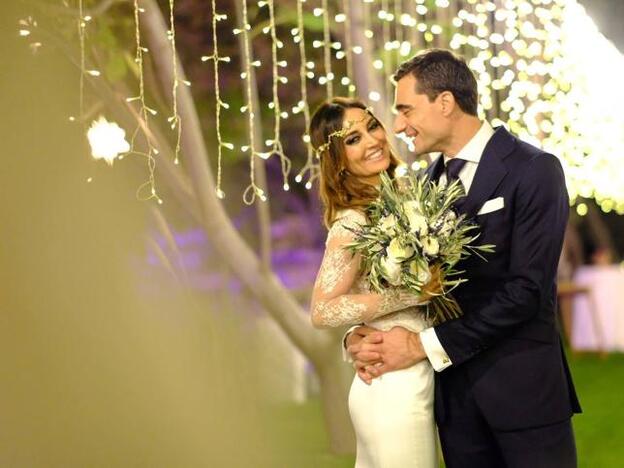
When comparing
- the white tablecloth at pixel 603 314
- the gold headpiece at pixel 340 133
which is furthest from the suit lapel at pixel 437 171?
the white tablecloth at pixel 603 314

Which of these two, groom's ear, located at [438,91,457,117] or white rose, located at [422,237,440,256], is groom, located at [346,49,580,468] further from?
white rose, located at [422,237,440,256]

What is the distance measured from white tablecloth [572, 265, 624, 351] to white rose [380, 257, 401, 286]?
5794 millimetres

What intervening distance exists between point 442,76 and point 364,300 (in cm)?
57

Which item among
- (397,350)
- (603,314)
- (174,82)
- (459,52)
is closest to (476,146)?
(397,350)

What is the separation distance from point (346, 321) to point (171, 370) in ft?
5.80

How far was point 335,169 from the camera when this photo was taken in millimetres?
2756

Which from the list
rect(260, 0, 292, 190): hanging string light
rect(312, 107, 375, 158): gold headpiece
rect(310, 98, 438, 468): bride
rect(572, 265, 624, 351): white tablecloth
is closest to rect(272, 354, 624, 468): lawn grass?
rect(260, 0, 292, 190): hanging string light

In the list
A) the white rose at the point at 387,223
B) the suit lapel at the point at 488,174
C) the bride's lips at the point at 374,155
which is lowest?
the white rose at the point at 387,223

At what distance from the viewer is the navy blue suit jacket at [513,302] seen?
2.35 meters

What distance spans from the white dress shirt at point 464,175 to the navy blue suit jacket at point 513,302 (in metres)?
0.02

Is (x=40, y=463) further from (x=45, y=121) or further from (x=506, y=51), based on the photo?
(x=506, y=51)

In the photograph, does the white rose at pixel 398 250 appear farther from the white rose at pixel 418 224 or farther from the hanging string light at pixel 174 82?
the hanging string light at pixel 174 82

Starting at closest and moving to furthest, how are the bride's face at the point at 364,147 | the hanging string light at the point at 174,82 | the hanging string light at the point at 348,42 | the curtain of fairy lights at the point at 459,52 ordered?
the bride's face at the point at 364,147 < the hanging string light at the point at 174,82 < the curtain of fairy lights at the point at 459,52 < the hanging string light at the point at 348,42

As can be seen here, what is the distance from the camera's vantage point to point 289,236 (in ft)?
14.9
